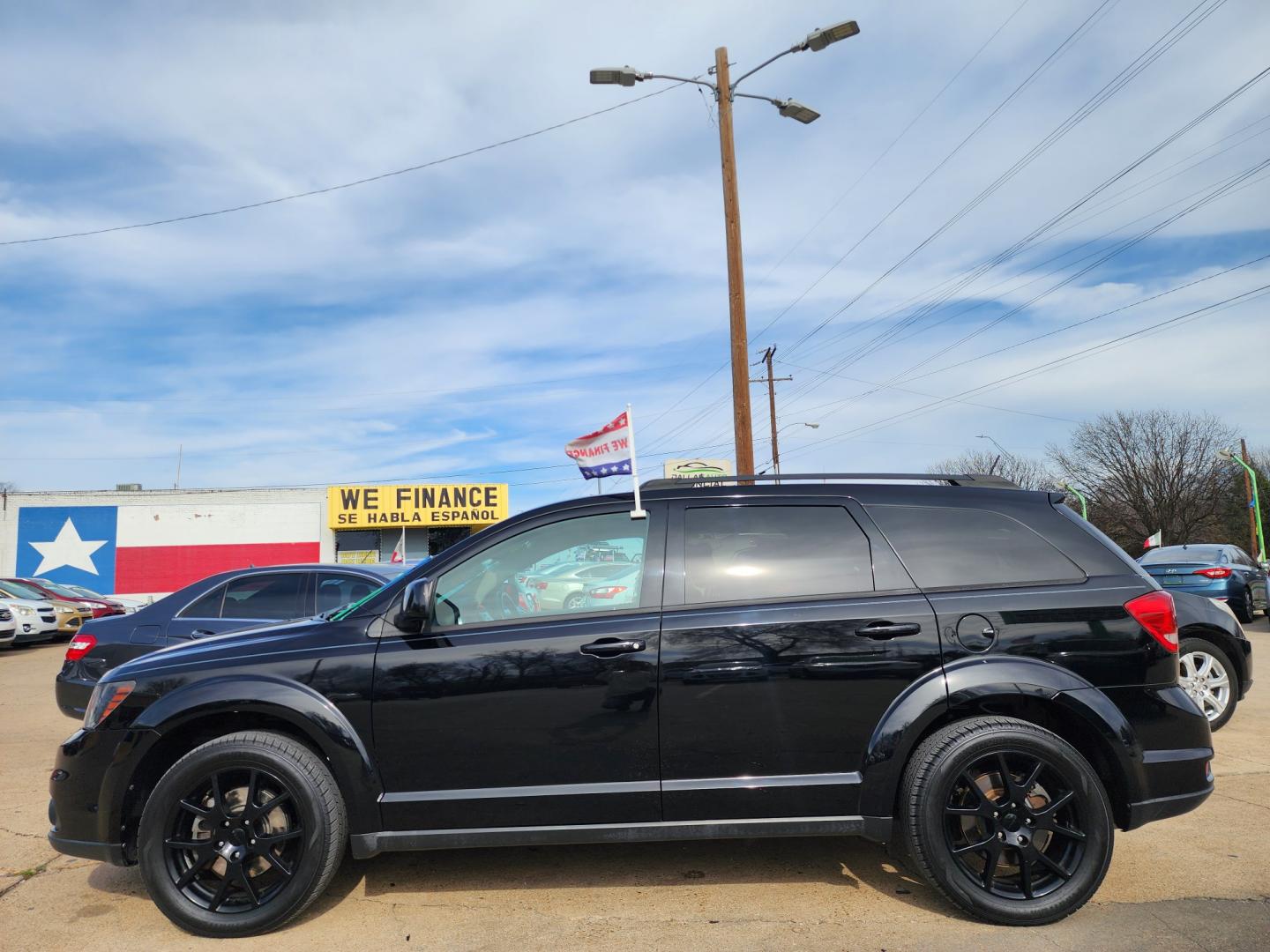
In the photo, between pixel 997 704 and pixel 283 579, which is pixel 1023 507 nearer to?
pixel 997 704

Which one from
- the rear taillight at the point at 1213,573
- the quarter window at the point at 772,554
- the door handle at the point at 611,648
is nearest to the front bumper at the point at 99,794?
the door handle at the point at 611,648

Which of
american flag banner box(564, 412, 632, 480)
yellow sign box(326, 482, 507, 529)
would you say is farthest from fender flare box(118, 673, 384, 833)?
yellow sign box(326, 482, 507, 529)

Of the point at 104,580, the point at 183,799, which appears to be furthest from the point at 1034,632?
the point at 104,580

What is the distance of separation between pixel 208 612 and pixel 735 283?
858 cm

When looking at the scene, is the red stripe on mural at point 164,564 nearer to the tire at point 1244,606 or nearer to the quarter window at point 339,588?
the quarter window at point 339,588

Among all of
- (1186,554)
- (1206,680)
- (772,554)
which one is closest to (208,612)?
(772,554)

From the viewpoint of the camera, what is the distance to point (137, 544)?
3512 centimetres

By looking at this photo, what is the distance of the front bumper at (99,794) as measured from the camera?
366 cm

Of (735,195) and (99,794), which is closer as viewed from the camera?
(99,794)

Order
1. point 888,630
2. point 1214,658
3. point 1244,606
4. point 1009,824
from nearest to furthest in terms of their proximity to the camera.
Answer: point 1009,824 → point 888,630 → point 1214,658 → point 1244,606

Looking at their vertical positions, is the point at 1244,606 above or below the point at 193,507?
below

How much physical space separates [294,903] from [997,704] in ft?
9.90

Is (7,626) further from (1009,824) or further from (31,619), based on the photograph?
(1009,824)

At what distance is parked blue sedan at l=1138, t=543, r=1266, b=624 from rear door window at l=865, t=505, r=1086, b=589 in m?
9.79
